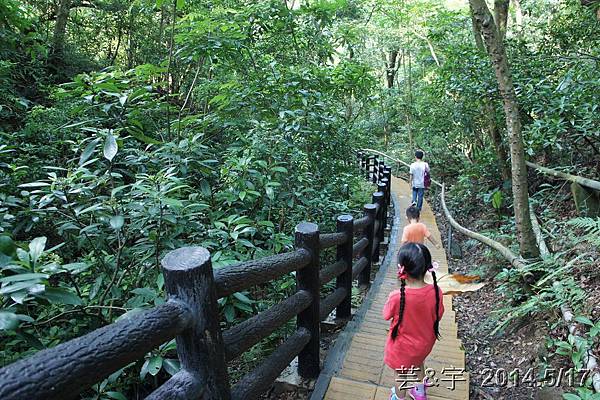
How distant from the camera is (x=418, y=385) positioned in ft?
8.95

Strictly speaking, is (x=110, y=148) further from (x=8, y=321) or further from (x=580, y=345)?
(x=580, y=345)

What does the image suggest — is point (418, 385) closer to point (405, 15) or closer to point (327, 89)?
point (327, 89)

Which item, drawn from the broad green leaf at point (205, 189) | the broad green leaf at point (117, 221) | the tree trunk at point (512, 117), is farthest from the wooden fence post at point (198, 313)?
the tree trunk at point (512, 117)

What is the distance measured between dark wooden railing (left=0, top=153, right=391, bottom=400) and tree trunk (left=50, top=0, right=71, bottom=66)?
975cm

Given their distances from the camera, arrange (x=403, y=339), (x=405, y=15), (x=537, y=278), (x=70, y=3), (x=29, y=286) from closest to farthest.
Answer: (x=29, y=286) < (x=403, y=339) < (x=537, y=278) < (x=70, y=3) < (x=405, y=15)

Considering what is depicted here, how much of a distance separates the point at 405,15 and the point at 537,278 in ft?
45.2

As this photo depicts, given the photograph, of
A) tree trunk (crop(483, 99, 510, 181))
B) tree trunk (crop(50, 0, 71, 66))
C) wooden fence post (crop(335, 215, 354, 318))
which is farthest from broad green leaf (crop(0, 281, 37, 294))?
tree trunk (crop(50, 0, 71, 66))

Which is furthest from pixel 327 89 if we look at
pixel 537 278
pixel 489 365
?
pixel 489 365

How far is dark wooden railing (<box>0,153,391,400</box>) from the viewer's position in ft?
3.31

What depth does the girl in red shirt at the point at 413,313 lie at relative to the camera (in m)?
2.61

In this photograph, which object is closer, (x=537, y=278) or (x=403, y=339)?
(x=403, y=339)

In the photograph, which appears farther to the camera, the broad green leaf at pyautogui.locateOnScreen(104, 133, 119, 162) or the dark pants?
the dark pants

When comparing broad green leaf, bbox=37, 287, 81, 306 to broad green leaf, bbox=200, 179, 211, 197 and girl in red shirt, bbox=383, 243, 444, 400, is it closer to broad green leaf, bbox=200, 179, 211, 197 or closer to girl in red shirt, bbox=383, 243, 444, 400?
broad green leaf, bbox=200, 179, 211, 197

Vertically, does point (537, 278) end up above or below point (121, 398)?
below
